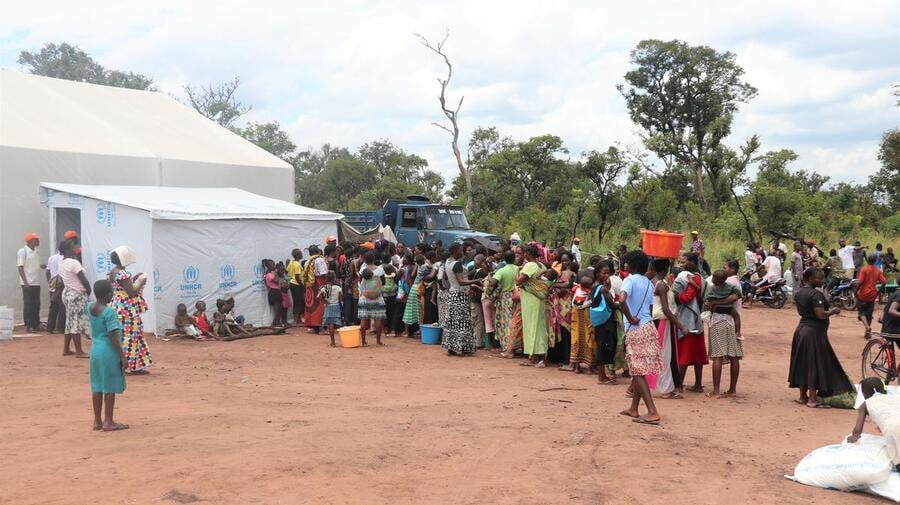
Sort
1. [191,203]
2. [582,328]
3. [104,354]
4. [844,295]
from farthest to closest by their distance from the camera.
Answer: [844,295] → [191,203] → [582,328] → [104,354]

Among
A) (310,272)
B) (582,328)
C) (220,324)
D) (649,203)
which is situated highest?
(649,203)

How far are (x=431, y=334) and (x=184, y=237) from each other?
14.6ft

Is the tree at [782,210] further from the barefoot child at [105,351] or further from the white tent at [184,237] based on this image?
the barefoot child at [105,351]

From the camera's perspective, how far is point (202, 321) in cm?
1327

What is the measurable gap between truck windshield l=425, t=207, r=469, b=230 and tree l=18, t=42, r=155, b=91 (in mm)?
36606

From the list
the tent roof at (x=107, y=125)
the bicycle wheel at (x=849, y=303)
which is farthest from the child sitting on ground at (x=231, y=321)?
the bicycle wheel at (x=849, y=303)

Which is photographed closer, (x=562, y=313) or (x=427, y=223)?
(x=562, y=313)

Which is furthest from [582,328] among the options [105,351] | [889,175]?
[889,175]

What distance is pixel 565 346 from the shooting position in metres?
10.6

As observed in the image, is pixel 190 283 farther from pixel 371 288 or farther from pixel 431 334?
pixel 431 334

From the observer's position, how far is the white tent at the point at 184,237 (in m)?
13.1

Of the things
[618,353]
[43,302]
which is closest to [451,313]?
[618,353]

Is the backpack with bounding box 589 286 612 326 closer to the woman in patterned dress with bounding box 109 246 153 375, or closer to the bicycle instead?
the bicycle

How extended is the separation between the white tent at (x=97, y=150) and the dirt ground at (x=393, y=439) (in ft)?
19.0
